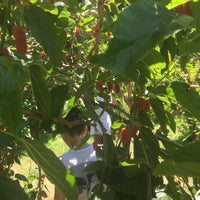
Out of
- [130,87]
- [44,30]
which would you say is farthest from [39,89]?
[130,87]

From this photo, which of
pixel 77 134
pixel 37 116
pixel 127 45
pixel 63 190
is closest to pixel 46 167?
pixel 63 190

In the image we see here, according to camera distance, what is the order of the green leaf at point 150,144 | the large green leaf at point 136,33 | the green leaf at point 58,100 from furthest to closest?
the green leaf at point 58,100 → the green leaf at point 150,144 → the large green leaf at point 136,33

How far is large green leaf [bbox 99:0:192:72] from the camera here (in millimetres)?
462

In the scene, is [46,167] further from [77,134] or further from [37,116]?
[77,134]

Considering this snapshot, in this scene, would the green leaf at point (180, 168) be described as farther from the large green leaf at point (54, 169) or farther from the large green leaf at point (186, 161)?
the large green leaf at point (54, 169)

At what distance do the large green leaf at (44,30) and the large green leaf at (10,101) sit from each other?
350 millimetres

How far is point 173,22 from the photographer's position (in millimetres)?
491

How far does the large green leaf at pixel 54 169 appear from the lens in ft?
2.03

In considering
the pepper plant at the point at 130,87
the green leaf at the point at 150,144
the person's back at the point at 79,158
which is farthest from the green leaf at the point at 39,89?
the person's back at the point at 79,158

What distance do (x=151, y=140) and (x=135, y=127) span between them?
5 cm

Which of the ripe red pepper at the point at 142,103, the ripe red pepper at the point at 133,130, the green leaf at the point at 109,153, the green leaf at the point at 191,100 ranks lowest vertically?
the green leaf at the point at 109,153

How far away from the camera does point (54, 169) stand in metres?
0.64

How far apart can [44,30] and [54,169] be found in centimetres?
36

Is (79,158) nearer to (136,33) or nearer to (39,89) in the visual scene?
(39,89)
